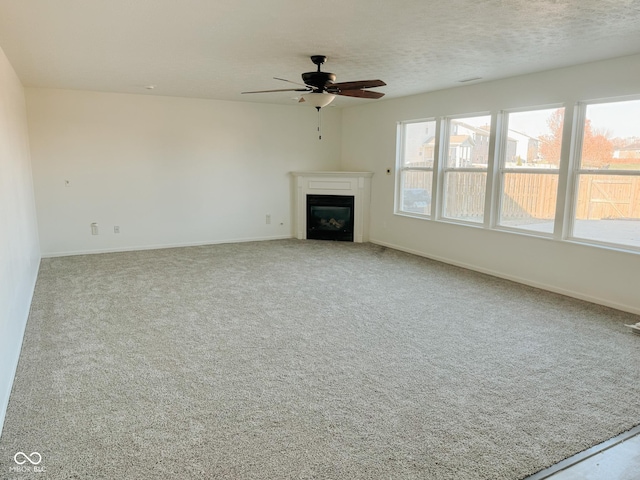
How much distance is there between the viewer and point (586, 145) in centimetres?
449

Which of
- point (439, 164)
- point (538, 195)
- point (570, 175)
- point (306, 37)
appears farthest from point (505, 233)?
point (306, 37)

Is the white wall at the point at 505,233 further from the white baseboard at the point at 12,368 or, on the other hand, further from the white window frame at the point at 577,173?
the white baseboard at the point at 12,368

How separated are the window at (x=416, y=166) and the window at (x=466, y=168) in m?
0.32

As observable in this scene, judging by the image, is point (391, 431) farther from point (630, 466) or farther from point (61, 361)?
point (61, 361)

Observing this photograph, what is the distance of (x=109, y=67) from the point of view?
4.64 m

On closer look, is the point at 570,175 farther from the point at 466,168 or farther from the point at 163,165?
the point at 163,165

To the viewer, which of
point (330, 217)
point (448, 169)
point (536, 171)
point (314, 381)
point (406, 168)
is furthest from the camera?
point (330, 217)

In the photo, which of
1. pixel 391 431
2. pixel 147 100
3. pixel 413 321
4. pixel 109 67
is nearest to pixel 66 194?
pixel 147 100

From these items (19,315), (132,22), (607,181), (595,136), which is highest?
Answer: (132,22)

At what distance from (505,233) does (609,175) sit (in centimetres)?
132

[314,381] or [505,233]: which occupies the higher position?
[505,233]

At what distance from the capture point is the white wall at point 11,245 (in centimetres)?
270

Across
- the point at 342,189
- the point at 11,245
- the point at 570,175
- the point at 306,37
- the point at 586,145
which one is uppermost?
the point at 306,37

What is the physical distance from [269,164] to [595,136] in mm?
5006
